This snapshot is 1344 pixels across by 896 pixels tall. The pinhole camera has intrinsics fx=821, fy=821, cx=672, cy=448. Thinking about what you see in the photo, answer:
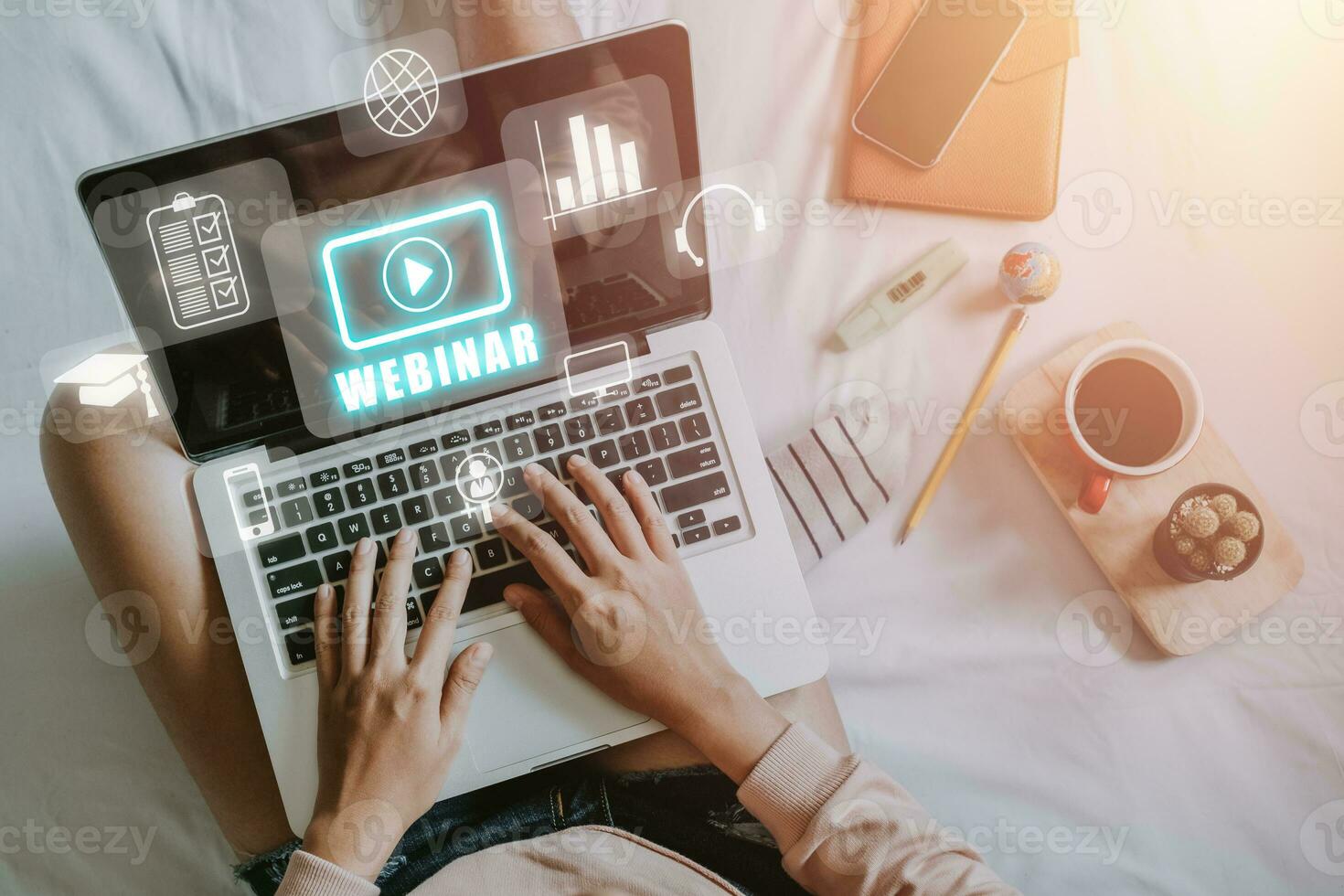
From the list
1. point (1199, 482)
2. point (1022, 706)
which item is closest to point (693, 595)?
point (1022, 706)

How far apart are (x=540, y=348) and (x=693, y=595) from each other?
0.19 meters

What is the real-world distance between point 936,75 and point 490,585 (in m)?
0.49

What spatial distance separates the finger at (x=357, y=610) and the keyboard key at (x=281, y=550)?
35mm

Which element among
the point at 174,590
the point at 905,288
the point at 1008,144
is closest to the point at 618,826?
the point at 174,590

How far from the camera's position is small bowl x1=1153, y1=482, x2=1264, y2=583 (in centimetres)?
55

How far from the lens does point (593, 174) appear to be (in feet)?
1.70

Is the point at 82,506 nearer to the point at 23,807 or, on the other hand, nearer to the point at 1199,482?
the point at 23,807

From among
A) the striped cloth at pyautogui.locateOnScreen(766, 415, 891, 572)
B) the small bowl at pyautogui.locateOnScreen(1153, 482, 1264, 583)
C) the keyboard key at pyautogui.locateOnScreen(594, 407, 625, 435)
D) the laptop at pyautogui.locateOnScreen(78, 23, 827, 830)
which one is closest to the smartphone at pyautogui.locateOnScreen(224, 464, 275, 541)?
the laptop at pyautogui.locateOnScreen(78, 23, 827, 830)

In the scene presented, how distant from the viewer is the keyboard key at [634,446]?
1.76 feet

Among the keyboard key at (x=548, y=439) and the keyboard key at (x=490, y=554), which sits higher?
the keyboard key at (x=548, y=439)

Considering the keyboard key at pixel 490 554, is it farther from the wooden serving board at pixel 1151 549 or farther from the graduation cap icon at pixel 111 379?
the wooden serving board at pixel 1151 549

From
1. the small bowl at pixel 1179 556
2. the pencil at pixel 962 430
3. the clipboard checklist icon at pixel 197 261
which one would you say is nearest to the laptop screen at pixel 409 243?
the clipboard checklist icon at pixel 197 261

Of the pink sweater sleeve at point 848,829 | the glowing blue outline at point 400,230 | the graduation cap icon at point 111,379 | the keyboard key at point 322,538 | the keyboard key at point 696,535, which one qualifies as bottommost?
the pink sweater sleeve at point 848,829

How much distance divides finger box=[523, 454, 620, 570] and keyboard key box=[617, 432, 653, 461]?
27mm
